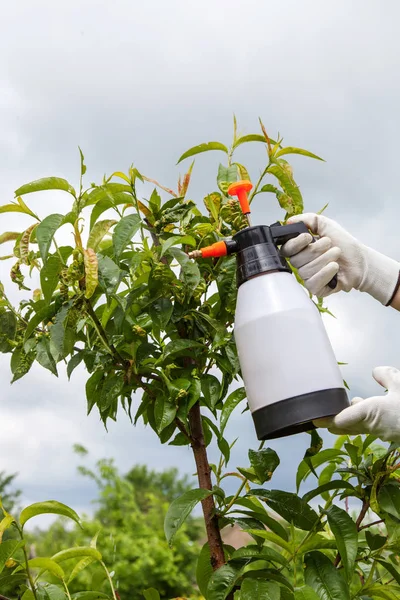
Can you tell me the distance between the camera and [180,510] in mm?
1099

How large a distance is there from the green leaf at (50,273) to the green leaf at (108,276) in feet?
0.25

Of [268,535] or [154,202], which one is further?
[154,202]

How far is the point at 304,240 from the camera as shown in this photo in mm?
1207

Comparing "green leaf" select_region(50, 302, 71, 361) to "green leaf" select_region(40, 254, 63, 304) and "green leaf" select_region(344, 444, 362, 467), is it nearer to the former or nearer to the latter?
"green leaf" select_region(40, 254, 63, 304)

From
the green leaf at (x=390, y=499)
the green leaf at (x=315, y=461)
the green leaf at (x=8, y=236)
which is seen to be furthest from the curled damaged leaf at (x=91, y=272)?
the green leaf at (x=390, y=499)

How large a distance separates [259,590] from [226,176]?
78 cm

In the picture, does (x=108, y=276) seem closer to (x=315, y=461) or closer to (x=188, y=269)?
(x=188, y=269)

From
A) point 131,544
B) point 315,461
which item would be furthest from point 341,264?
point 131,544

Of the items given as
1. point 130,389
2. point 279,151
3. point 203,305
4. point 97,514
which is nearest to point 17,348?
point 130,389

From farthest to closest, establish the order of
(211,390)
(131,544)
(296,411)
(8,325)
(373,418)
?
1. (131,544)
2. (8,325)
3. (211,390)
4. (373,418)
5. (296,411)

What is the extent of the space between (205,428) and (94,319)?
37 cm

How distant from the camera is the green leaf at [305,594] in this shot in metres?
1.06

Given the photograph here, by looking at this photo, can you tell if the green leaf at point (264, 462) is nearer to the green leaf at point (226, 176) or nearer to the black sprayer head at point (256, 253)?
the black sprayer head at point (256, 253)

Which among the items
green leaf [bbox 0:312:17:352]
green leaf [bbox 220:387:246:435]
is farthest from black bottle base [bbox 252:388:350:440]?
green leaf [bbox 0:312:17:352]
